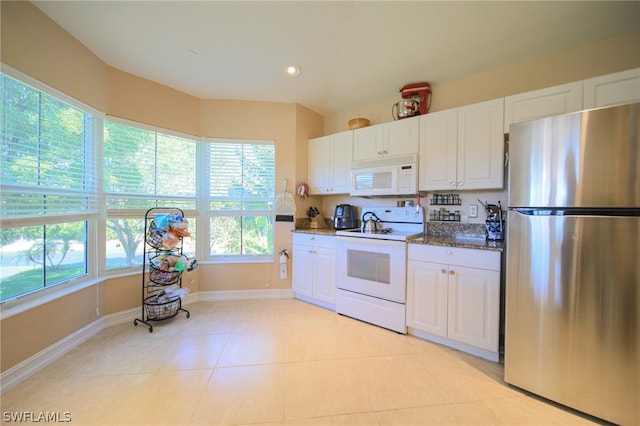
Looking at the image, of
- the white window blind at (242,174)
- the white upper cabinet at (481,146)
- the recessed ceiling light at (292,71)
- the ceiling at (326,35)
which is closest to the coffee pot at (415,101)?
the ceiling at (326,35)

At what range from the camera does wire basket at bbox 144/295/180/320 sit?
2.46 meters

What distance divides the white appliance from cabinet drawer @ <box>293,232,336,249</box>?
5.6 inches

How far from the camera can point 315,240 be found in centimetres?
299

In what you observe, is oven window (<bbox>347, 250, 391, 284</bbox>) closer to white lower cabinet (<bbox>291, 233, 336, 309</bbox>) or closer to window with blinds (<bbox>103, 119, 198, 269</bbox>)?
white lower cabinet (<bbox>291, 233, 336, 309</bbox>)

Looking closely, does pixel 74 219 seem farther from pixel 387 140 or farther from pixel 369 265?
pixel 387 140

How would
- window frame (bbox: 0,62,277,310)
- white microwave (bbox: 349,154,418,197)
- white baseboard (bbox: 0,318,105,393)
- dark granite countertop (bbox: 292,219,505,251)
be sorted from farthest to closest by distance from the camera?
white microwave (bbox: 349,154,418,197), dark granite countertop (bbox: 292,219,505,251), window frame (bbox: 0,62,277,310), white baseboard (bbox: 0,318,105,393)

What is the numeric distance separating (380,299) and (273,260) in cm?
153

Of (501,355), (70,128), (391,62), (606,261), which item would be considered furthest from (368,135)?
(70,128)

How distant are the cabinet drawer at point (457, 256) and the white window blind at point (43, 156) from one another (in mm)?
3083

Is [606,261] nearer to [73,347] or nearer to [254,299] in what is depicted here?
[254,299]

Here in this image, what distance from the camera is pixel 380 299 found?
242cm

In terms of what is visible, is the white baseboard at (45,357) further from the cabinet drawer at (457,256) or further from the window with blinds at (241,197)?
the cabinet drawer at (457,256)

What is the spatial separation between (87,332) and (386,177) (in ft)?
11.0

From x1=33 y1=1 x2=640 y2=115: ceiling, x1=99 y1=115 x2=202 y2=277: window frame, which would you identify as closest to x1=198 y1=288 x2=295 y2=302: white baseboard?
x1=99 y1=115 x2=202 y2=277: window frame
